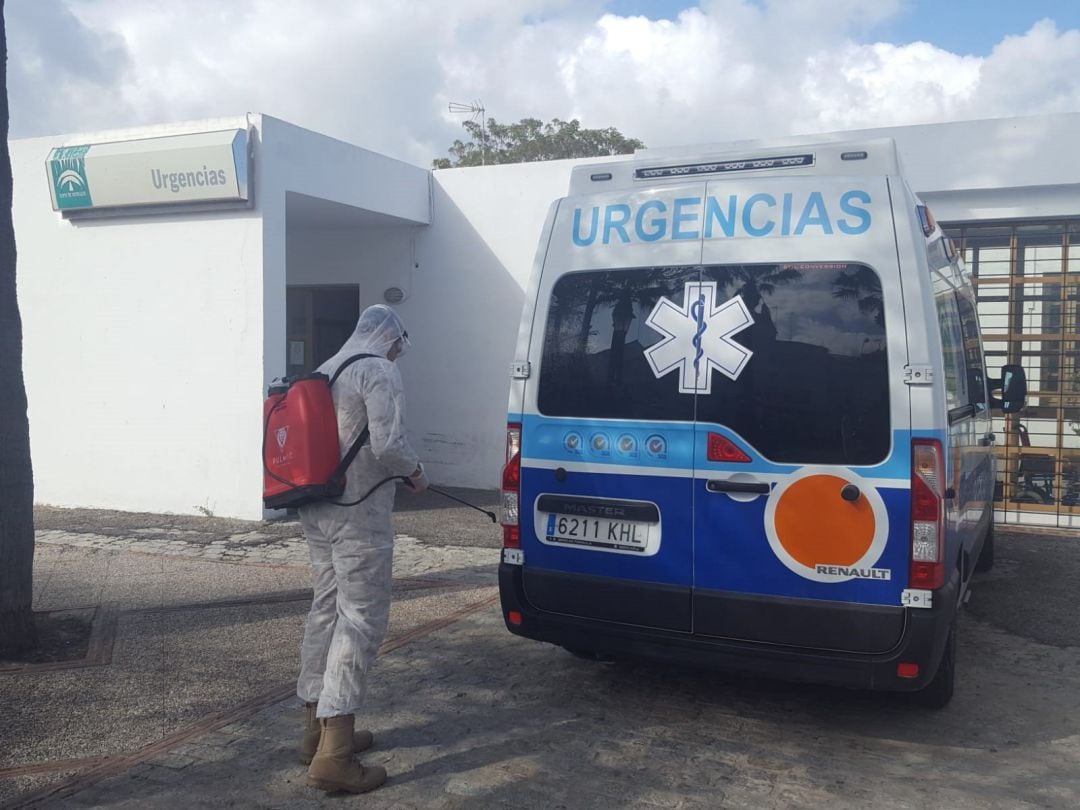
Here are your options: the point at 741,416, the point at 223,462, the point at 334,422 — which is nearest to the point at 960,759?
the point at 741,416

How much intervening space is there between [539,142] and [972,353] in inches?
1252

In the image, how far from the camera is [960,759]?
4.24 m

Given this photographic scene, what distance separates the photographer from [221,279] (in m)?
9.92

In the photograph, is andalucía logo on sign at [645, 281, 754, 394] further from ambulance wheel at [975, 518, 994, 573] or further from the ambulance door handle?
ambulance wheel at [975, 518, 994, 573]

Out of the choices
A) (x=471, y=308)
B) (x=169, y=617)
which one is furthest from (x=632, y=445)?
(x=471, y=308)

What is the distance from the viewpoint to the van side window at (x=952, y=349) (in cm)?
439

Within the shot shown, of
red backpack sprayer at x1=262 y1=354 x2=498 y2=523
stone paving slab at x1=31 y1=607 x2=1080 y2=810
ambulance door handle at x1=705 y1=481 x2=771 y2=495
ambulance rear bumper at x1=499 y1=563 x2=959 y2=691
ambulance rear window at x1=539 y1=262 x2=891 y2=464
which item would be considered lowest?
stone paving slab at x1=31 y1=607 x2=1080 y2=810

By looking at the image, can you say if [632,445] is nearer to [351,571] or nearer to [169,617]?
[351,571]

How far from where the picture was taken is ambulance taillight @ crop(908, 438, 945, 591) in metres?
3.91

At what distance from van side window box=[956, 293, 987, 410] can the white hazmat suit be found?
3.17 m

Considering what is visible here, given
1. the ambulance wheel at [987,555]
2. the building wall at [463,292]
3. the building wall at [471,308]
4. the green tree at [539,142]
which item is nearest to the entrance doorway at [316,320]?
the building wall at [463,292]

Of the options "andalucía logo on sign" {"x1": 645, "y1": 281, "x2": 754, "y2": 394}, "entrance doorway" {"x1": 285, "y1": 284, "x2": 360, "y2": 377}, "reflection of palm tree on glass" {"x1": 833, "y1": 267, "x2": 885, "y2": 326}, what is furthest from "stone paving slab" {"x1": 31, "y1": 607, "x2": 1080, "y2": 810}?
"entrance doorway" {"x1": 285, "y1": 284, "x2": 360, "y2": 377}

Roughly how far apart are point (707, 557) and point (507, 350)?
7.86 metres

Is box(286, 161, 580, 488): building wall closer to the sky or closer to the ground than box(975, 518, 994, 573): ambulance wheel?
closer to the sky
